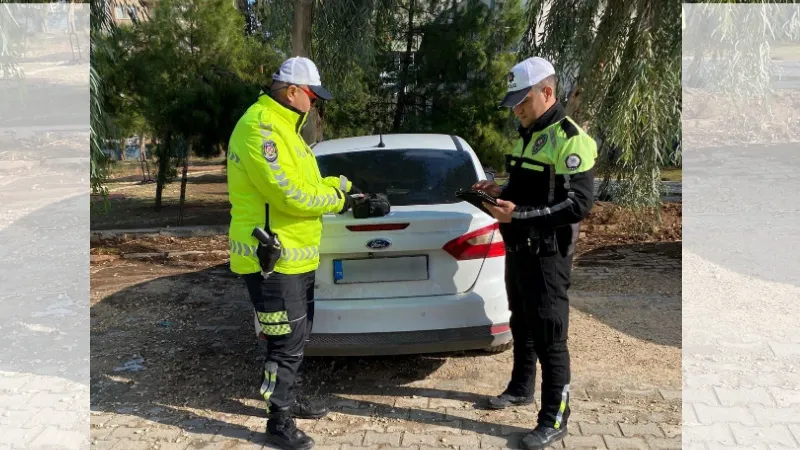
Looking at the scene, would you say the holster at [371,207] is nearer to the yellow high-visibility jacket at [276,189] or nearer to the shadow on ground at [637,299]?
the yellow high-visibility jacket at [276,189]

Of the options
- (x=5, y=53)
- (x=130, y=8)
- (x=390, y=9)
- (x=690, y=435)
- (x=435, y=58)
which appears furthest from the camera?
(x=435, y=58)

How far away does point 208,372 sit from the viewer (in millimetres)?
4641

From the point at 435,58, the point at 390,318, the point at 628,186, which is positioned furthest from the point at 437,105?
the point at 390,318

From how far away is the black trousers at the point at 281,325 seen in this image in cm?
360

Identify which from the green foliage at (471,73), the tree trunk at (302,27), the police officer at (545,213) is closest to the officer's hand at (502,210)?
the police officer at (545,213)

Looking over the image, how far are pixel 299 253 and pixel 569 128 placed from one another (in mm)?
1444

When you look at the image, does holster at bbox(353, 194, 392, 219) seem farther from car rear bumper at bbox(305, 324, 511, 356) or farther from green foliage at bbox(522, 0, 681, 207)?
green foliage at bbox(522, 0, 681, 207)

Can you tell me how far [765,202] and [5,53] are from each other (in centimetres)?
979

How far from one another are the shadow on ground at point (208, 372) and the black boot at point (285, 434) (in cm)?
13

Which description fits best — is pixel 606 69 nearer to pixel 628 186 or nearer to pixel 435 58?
pixel 628 186

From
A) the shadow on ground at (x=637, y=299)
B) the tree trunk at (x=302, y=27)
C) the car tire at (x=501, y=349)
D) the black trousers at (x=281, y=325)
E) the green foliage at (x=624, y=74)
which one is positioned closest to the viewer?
the black trousers at (x=281, y=325)

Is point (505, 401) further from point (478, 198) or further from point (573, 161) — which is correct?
point (573, 161)

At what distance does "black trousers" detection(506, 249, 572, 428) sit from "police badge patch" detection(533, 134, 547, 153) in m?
0.50

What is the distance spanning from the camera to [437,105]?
31.1 feet
